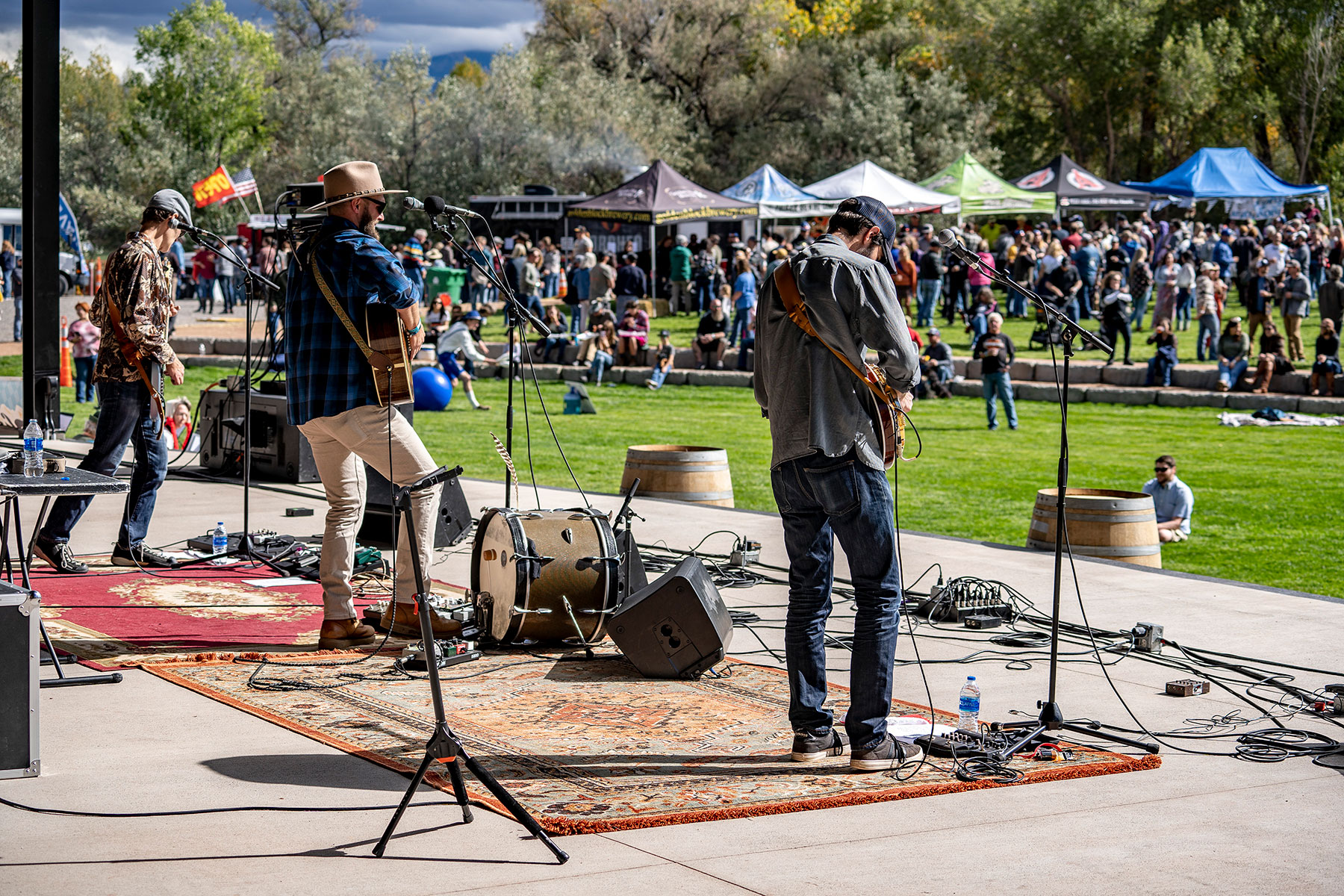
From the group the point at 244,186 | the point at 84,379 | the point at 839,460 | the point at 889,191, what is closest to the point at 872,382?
the point at 839,460

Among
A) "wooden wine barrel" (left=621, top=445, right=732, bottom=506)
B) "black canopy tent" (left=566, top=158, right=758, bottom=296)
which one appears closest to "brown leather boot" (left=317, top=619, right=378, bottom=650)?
"wooden wine barrel" (left=621, top=445, right=732, bottom=506)

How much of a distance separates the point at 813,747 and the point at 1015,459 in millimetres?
13155

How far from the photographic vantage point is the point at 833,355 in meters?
5.10

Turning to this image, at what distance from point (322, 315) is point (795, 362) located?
2494 millimetres

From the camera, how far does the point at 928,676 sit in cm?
664

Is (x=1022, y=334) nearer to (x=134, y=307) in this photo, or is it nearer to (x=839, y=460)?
(x=134, y=307)

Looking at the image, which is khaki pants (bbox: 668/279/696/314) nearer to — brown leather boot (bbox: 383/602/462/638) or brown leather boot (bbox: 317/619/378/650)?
brown leather boot (bbox: 383/602/462/638)

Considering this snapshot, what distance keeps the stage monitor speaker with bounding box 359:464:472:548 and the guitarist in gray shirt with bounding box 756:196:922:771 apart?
4.49 meters

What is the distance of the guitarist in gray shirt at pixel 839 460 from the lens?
5043 mm

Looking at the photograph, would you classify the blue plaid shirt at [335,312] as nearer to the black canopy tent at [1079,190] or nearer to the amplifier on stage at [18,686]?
the amplifier on stage at [18,686]

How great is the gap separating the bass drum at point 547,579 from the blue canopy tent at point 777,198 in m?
28.0

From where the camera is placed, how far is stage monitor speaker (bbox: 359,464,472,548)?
949 centimetres

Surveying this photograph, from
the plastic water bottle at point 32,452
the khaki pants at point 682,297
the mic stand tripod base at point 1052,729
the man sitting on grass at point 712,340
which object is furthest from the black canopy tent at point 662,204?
the mic stand tripod base at point 1052,729

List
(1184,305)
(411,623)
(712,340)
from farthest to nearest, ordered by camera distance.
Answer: (1184,305)
(712,340)
(411,623)
